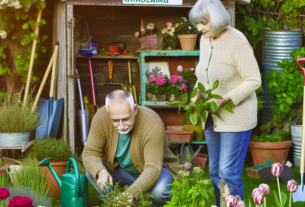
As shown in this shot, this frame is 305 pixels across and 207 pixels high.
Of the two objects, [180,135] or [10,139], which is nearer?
[10,139]

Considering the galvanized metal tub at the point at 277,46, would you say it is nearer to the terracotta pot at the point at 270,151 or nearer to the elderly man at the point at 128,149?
the terracotta pot at the point at 270,151

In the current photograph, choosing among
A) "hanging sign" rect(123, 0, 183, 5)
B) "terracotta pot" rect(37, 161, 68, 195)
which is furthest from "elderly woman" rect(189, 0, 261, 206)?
"hanging sign" rect(123, 0, 183, 5)

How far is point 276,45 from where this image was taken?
4578 millimetres

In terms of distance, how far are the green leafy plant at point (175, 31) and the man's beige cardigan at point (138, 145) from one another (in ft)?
6.55

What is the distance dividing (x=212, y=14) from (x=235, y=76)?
15.5 inches

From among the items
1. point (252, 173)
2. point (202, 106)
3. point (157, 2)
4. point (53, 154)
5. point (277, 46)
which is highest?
point (157, 2)

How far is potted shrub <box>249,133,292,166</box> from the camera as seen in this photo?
4285 millimetres

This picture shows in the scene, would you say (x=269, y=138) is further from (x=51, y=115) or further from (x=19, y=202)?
(x=19, y=202)

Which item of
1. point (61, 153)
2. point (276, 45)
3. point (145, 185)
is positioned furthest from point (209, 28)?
point (276, 45)

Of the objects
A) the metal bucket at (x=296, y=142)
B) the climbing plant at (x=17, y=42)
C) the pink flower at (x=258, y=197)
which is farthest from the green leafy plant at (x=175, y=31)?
the pink flower at (x=258, y=197)

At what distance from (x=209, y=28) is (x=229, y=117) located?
531 millimetres

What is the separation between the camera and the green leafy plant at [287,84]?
4414 millimetres

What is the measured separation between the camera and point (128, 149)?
8.86 ft

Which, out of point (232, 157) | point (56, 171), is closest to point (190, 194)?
point (232, 157)
